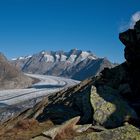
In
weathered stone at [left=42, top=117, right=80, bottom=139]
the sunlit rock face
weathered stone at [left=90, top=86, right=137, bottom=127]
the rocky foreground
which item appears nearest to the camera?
the rocky foreground

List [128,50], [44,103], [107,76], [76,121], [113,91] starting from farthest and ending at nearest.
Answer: [44,103] → [107,76] → [128,50] → [113,91] → [76,121]

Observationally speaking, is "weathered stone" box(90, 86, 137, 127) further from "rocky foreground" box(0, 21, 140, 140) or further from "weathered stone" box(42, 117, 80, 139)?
"weathered stone" box(42, 117, 80, 139)

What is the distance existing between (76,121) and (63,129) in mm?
1755

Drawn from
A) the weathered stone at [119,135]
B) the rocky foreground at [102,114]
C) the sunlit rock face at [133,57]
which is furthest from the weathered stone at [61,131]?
the sunlit rock face at [133,57]

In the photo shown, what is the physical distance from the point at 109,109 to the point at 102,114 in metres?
0.50

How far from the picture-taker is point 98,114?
795 inches

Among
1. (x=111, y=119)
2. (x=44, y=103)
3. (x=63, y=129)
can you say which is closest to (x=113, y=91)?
(x=111, y=119)

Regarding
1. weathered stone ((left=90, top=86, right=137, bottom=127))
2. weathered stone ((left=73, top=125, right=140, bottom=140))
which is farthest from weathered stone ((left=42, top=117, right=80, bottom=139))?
weathered stone ((left=73, top=125, right=140, bottom=140))

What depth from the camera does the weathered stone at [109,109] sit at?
19.9 m

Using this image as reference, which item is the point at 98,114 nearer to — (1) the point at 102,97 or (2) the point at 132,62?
(1) the point at 102,97

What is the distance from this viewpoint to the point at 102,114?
20094 millimetres

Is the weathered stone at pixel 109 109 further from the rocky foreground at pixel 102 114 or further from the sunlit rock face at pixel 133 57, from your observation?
the sunlit rock face at pixel 133 57

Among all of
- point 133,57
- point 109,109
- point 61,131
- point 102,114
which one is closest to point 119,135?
point 61,131

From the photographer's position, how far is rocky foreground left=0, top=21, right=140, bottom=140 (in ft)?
60.4
